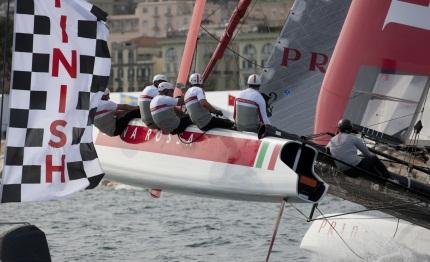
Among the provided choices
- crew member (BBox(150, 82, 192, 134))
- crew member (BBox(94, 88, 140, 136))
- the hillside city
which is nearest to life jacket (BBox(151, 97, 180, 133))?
crew member (BBox(150, 82, 192, 134))

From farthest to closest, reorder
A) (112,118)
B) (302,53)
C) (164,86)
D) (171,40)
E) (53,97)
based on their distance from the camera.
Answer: (171,40), (302,53), (112,118), (164,86), (53,97)

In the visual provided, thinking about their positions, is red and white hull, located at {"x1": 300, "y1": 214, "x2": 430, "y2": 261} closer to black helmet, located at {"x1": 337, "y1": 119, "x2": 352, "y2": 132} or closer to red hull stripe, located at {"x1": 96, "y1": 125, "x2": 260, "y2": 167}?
red hull stripe, located at {"x1": 96, "y1": 125, "x2": 260, "y2": 167}

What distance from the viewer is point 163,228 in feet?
57.4

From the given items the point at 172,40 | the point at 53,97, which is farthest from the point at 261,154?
the point at 172,40

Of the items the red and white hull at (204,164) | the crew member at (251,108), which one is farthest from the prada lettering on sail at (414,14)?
the red and white hull at (204,164)

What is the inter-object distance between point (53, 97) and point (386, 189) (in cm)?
327

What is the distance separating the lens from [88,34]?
8383mm

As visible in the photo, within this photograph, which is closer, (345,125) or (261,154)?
(345,125)

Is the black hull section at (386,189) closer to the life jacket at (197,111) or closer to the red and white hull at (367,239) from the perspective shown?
the red and white hull at (367,239)

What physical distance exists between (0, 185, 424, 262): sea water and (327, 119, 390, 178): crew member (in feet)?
7.45

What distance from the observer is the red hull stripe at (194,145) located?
11219 mm

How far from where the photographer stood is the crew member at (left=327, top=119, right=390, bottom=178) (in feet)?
33.4

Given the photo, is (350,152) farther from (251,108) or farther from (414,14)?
(414,14)

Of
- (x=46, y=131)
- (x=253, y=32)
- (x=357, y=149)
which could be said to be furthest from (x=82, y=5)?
(x=253, y=32)
